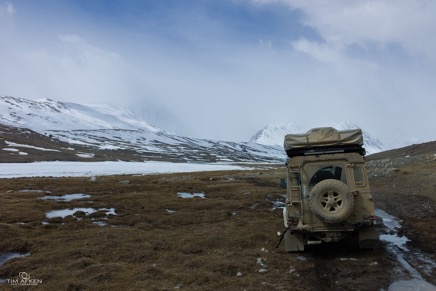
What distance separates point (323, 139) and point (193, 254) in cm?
672

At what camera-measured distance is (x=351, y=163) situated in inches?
509

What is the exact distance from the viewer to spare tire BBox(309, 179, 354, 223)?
1195 centimetres

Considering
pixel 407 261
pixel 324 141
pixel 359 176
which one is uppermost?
pixel 324 141

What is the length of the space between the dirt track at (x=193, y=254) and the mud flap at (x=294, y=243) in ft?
0.86

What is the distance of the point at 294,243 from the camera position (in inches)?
515

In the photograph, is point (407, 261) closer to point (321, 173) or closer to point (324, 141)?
point (321, 173)

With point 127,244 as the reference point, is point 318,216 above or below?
above

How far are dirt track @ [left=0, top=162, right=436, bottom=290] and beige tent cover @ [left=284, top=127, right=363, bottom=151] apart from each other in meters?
3.80

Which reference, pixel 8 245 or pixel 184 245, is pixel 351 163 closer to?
pixel 184 245

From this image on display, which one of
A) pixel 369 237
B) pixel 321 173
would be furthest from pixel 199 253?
pixel 369 237

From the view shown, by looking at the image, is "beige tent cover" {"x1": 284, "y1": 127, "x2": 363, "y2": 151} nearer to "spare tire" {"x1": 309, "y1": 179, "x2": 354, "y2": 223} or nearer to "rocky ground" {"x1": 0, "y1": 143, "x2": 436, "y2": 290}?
"spare tire" {"x1": 309, "y1": 179, "x2": 354, "y2": 223}

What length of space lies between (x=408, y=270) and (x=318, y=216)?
9.83 ft

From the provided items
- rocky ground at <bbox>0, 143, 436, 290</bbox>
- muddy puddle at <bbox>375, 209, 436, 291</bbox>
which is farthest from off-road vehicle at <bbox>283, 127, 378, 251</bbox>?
muddy puddle at <bbox>375, 209, 436, 291</bbox>

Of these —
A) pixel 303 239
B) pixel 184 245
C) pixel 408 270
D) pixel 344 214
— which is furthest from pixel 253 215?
pixel 408 270
